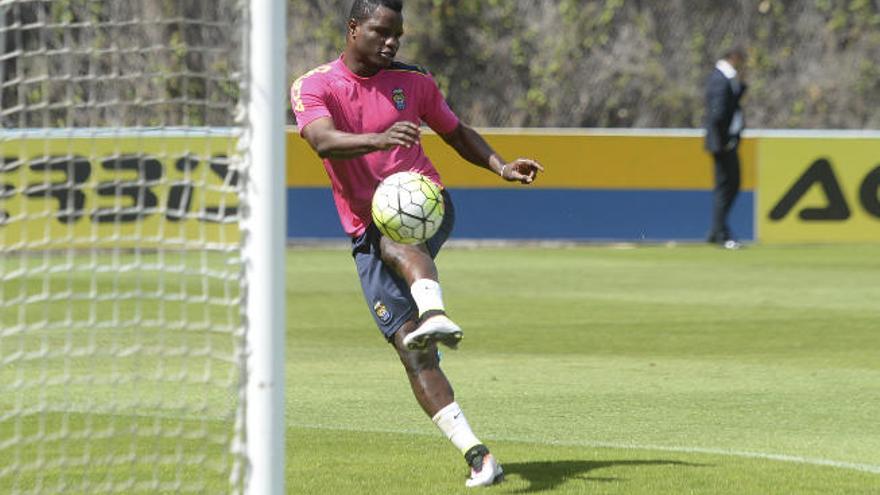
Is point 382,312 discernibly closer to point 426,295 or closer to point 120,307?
point 426,295

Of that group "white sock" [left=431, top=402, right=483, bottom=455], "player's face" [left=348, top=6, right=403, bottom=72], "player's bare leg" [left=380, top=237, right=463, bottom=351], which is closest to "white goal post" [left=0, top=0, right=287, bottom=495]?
"player's face" [left=348, top=6, right=403, bottom=72]

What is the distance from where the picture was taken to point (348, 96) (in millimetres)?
7582

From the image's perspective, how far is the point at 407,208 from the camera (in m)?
7.21

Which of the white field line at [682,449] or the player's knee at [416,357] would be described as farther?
the white field line at [682,449]

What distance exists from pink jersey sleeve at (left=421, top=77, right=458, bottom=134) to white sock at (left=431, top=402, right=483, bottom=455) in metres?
1.31

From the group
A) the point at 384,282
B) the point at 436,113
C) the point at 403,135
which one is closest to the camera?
the point at 403,135

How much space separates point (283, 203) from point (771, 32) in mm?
23812

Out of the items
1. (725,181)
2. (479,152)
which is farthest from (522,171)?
(725,181)

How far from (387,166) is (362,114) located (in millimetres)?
242

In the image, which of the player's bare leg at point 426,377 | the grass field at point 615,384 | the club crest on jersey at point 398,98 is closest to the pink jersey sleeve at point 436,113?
the club crest on jersey at point 398,98

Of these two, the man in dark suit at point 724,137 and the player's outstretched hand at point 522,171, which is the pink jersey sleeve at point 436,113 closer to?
the player's outstretched hand at point 522,171

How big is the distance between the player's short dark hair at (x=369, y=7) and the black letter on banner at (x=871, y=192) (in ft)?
50.9

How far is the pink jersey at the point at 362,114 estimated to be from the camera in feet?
24.8

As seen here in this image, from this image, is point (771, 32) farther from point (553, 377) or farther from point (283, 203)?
point (283, 203)
